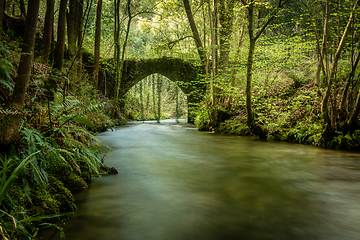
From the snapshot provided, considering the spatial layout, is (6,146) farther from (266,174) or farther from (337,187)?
(337,187)

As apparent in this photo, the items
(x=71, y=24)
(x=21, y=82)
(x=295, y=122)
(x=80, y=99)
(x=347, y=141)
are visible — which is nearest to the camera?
(x=21, y=82)

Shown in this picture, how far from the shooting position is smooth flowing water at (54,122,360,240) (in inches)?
89.6

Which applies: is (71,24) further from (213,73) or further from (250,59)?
(213,73)

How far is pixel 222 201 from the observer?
3020 mm

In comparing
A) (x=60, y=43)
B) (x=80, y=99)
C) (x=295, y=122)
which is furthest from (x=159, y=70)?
(x=60, y=43)

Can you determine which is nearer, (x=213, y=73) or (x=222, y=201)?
(x=222, y=201)

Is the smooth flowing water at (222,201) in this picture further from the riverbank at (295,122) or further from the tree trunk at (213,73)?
the tree trunk at (213,73)

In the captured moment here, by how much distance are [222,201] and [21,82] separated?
2.64 meters

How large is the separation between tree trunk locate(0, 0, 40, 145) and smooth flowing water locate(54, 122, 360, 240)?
1.08 meters

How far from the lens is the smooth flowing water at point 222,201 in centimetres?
228

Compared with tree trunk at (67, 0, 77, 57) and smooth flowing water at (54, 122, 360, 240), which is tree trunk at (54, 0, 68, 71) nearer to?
smooth flowing water at (54, 122, 360, 240)

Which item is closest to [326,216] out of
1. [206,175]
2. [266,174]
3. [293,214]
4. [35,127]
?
[293,214]

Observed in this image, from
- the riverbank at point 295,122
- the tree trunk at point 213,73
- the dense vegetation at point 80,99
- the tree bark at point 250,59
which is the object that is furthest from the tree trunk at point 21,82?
the tree trunk at point 213,73

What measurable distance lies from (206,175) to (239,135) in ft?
21.4
